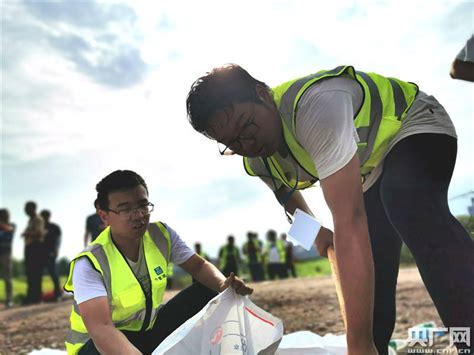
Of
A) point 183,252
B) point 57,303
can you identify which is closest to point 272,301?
point 57,303

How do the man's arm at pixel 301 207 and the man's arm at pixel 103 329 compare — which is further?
the man's arm at pixel 301 207

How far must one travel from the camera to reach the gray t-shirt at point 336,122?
134cm

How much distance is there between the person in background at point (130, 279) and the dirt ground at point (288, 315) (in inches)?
72.9

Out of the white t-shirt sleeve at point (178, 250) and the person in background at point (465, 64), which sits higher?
the person in background at point (465, 64)

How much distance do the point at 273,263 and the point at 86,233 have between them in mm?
4880

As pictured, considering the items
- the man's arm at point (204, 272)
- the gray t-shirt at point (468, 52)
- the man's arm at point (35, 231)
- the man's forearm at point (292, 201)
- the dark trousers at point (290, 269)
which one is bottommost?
the dark trousers at point (290, 269)

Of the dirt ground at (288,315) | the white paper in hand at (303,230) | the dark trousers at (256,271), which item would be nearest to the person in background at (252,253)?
the dark trousers at (256,271)

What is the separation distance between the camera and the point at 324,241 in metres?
1.99

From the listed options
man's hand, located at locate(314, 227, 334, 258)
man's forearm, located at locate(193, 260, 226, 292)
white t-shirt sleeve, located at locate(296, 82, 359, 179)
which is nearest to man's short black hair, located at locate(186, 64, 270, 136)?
white t-shirt sleeve, located at locate(296, 82, 359, 179)

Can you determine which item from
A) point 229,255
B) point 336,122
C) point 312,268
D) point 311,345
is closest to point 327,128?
point 336,122

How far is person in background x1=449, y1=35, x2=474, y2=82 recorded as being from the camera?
1769 millimetres

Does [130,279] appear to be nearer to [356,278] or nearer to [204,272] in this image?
[204,272]

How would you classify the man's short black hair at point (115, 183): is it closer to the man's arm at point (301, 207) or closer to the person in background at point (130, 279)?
the person in background at point (130, 279)

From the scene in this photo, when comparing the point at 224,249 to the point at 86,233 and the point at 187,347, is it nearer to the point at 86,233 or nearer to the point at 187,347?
the point at 86,233
